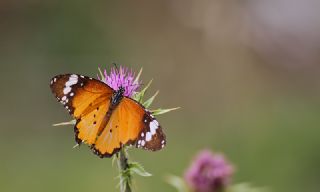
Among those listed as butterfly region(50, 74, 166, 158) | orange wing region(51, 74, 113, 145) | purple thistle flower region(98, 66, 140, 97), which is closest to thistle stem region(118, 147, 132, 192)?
butterfly region(50, 74, 166, 158)

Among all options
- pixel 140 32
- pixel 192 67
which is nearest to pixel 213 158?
pixel 192 67

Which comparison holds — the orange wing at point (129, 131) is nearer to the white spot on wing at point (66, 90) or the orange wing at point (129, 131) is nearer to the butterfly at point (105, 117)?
the butterfly at point (105, 117)

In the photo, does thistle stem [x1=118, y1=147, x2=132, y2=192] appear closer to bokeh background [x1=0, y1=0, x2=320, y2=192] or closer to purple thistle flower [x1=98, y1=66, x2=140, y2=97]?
purple thistle flower [x1=98, y1=66, x2=140, y2=97]

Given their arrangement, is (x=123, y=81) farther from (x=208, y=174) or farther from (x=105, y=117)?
(x=208, y=174)

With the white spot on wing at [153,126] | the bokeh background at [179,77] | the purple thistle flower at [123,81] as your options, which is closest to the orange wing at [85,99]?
the purple thistle flower at [123,81]

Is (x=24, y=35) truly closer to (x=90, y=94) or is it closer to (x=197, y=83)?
(x=197, y=83)

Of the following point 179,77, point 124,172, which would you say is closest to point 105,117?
point 124,172
